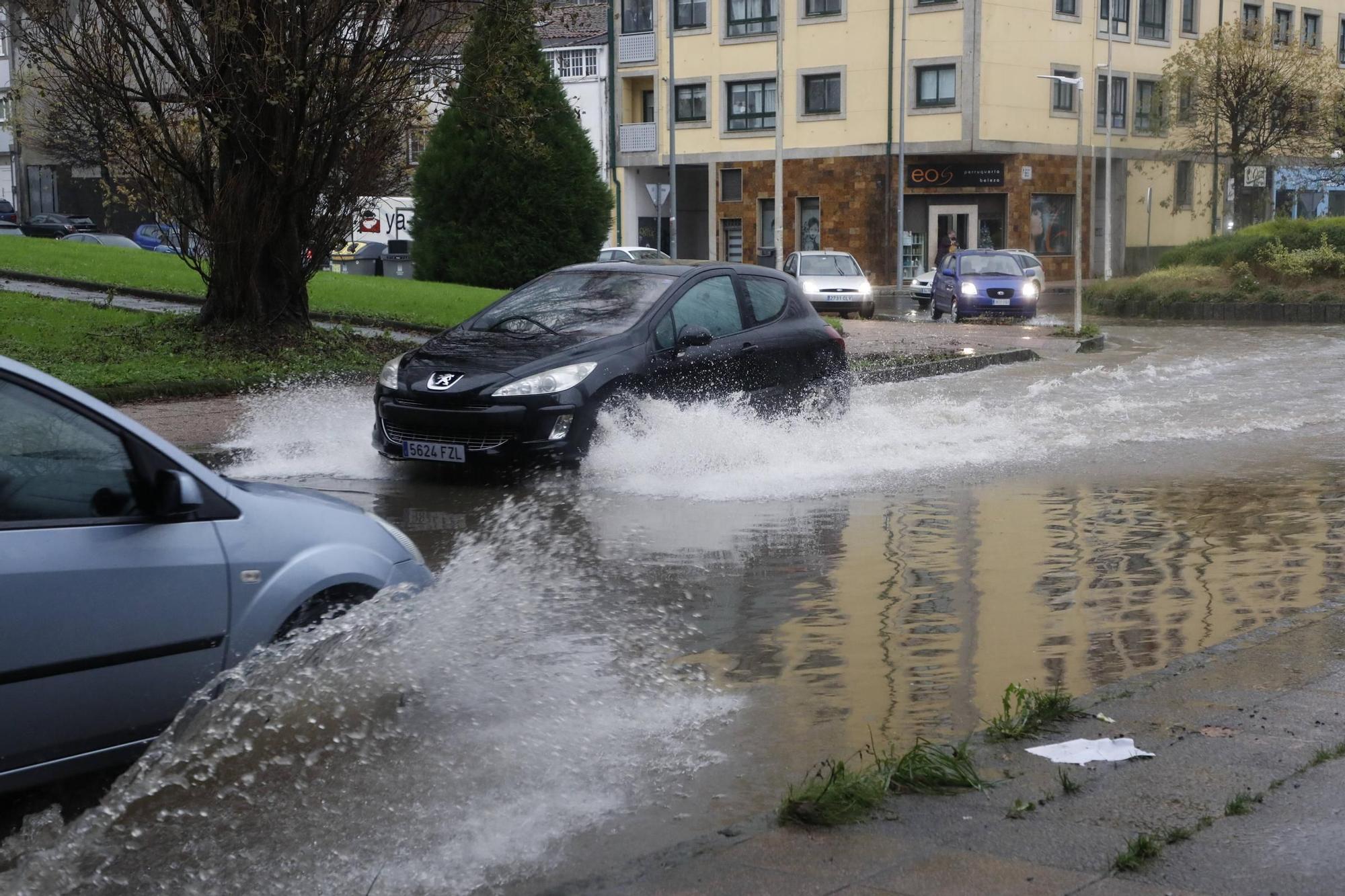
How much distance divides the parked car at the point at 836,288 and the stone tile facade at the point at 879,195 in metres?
19.6

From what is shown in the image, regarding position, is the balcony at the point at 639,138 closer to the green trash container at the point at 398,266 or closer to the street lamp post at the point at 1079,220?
the street lamp post at the point at 1079,220

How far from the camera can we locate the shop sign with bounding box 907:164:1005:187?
54.8 meters

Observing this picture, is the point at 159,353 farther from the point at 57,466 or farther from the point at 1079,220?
the point at 1079,220

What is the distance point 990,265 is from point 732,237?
26158 millimetres

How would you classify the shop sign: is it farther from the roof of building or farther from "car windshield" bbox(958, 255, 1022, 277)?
"car windshield" bbox(958, 255, 1022, 277)

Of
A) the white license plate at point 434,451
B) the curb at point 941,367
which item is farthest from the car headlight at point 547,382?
the curb at point 941,367

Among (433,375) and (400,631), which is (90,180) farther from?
(400,631)

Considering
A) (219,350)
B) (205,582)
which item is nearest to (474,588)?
(205,582)

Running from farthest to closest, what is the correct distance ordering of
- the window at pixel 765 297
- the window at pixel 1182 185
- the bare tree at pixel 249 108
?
the window at pixel 1182 185, the bare tree at pixel 249 108, the window at pixel 765 297

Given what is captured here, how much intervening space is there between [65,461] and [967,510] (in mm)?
6606

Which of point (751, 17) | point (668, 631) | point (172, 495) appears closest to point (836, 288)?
point (751, 17)

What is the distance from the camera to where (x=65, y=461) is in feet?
15.1

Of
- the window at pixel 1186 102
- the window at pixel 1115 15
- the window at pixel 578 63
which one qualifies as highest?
the window at pixel 1115 15

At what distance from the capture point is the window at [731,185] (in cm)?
5888
